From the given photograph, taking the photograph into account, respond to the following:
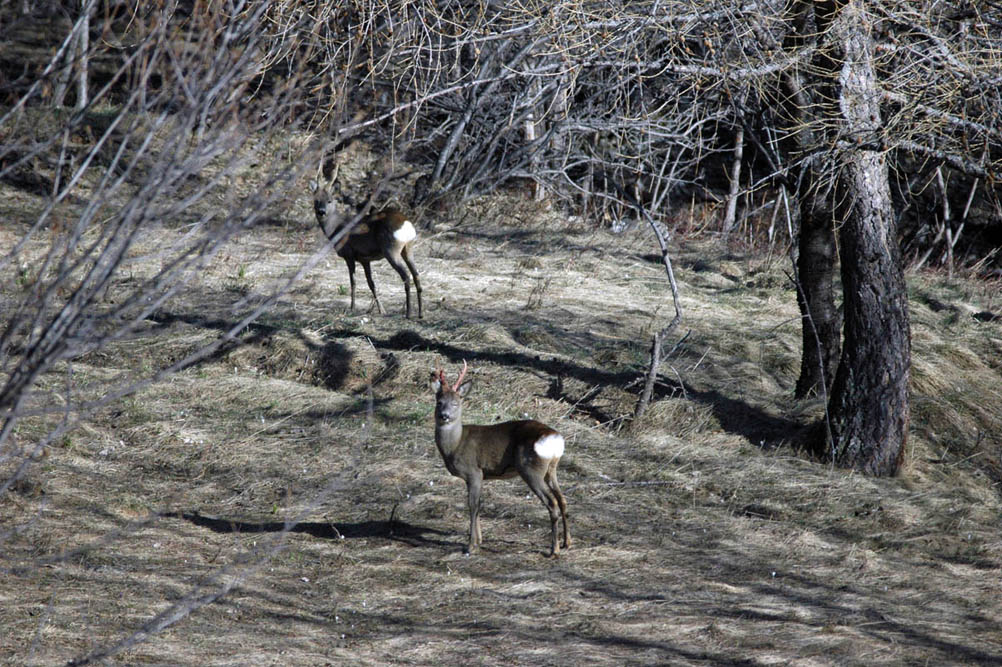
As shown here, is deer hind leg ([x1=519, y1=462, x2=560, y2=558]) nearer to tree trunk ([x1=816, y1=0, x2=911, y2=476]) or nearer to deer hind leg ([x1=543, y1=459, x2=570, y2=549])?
deer hind leg ([x1=543, y1=459, x2=570, y2=549])

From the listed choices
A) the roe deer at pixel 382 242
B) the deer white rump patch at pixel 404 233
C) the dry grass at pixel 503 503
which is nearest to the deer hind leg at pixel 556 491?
the dry grass at pixel 503 503

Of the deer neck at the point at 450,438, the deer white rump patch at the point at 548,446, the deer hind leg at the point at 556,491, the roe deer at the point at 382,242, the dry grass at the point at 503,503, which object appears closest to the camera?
the dry grass at the point at 503,503

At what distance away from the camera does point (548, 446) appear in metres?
6.38

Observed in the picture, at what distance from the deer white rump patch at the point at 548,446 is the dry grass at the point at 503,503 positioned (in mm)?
682

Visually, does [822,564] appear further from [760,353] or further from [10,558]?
[10,558]

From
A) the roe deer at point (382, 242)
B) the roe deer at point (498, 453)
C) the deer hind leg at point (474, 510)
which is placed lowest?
the deer hind leg at point (474, 510)

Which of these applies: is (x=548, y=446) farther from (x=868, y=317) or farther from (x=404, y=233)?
(x=404, y=233)

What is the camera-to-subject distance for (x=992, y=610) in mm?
6012

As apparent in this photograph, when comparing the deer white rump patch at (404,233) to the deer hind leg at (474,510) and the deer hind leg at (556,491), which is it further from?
the deer hind leg at (556,491)

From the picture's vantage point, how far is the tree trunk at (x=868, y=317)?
7754 millimetres

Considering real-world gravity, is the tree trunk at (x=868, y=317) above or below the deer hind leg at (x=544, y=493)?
above

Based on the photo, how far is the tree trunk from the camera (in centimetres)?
775

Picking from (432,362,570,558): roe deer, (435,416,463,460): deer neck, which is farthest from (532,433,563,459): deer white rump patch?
(435,416,463,460): deer neck

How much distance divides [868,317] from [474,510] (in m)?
3.35
